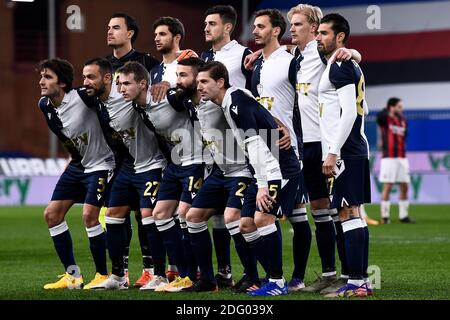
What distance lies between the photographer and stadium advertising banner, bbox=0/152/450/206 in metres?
27.0

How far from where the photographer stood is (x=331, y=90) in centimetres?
924

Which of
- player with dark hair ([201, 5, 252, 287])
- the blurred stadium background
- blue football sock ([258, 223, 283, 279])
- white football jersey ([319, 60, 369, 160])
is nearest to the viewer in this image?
white football jersey ([319, 60, 369, 160])

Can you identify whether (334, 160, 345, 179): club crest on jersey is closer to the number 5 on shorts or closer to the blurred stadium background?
the number 5 on shorts

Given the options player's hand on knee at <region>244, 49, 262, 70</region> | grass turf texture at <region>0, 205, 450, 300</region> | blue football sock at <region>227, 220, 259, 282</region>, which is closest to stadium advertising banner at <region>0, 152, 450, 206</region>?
grass turf texture at <region>0, 205, 450, 300</region>

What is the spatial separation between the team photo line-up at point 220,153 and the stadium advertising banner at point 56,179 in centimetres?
1656

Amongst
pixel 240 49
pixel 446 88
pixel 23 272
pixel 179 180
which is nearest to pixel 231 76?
pixel 240 49

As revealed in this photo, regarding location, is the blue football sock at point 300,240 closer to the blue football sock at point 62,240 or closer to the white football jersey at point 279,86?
the white football jersey at point 279,86

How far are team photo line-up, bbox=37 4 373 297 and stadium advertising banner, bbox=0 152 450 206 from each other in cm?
1656

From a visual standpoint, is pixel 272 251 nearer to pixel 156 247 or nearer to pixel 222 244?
pixel 222 244

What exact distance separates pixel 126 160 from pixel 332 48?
87.6 inches

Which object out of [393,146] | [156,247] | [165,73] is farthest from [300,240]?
[393,146]

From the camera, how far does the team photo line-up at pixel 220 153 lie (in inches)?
358

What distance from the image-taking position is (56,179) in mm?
28266

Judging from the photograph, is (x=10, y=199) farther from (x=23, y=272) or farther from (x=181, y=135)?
(x=181, y=135)
